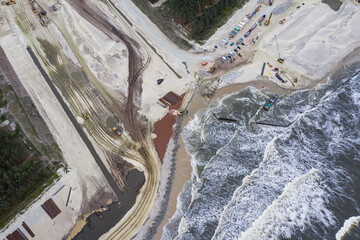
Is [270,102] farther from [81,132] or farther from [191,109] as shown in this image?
[81,132]

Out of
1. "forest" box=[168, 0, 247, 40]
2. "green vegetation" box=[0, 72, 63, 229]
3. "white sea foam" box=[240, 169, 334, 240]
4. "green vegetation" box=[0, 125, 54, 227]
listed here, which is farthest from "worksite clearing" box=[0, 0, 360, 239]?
"white sea foam" box=[240, 169, 334, 240]

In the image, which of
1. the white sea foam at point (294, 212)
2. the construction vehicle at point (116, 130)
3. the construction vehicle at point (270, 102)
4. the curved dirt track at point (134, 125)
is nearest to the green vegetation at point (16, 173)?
the construction vehicle at point (116, 130)

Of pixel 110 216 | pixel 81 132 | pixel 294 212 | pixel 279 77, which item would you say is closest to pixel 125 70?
pixel 81 132

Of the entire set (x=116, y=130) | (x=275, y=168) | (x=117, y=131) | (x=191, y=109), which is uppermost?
(x=116, y=130)

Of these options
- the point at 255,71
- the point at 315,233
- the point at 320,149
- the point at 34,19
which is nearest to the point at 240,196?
the point at 315,233

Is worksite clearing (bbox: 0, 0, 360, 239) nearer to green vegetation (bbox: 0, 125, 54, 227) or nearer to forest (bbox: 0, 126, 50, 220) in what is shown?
green vegetation (bbox: 0, 125, 54, 227)

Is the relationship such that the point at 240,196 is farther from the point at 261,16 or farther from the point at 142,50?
the point at 261,16
